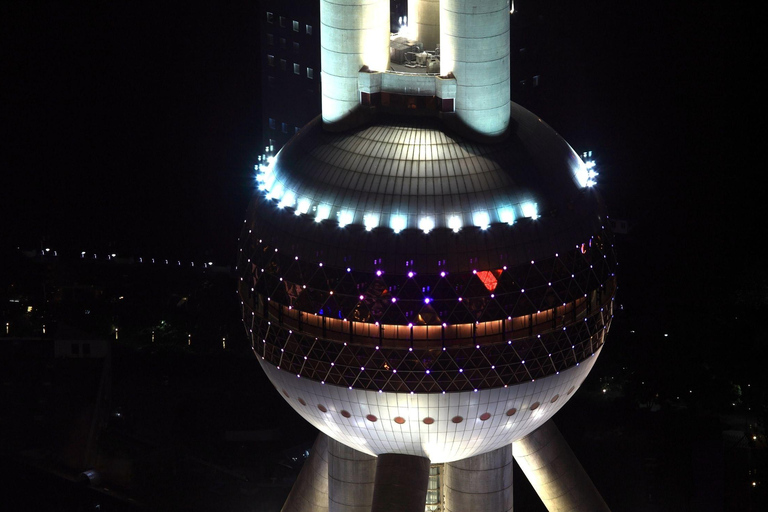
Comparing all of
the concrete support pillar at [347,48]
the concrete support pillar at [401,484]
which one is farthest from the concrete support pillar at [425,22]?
the concrete support pillar at [401,484]

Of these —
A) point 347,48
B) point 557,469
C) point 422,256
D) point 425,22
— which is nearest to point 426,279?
point 422,256

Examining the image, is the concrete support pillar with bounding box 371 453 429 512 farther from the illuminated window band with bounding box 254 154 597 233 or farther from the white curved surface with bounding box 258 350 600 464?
the illuminated window band with bounding box 254 154 597 233

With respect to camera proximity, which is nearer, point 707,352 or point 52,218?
point 707,352

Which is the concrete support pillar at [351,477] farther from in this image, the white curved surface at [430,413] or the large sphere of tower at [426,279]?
the large sphere of tower at [426,279]

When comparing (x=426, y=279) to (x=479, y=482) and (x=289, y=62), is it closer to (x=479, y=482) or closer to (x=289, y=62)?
(x=479, y=482)

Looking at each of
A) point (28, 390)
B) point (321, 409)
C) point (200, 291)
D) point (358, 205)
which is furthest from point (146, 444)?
point (358, 205)

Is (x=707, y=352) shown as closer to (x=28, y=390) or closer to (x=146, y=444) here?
(x=146, y=444)
